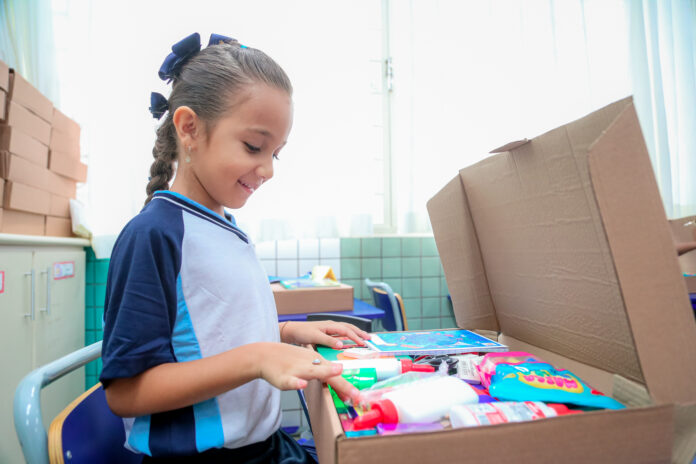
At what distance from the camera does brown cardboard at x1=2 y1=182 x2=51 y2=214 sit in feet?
4.78

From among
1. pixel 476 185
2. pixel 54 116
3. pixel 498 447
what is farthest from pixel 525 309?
pixel 54 116

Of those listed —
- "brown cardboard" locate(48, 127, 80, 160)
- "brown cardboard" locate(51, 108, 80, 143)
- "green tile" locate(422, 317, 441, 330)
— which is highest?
"brown cardboard" locate(51, 108, 80, 143)

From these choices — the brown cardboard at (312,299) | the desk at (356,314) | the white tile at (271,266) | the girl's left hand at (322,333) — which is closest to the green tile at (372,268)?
the white tile at (271,266)

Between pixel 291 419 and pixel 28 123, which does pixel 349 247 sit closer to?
pixel 291 419

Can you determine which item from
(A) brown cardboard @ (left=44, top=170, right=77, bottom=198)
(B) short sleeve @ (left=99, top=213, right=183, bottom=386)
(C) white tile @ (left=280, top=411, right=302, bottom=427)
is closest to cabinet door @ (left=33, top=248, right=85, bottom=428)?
(A) brown cardboard @ (left=44, top=170, right=77, bottom=198)

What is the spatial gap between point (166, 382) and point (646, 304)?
503 mm

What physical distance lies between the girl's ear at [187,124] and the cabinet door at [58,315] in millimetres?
1283

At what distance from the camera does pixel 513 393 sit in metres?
0.43

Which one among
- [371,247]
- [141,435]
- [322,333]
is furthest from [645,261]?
[371,247]

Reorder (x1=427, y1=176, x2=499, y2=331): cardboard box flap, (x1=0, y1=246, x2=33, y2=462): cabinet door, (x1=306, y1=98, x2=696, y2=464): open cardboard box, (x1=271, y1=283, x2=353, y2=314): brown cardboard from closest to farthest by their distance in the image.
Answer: (x1=306, y1=98, x2=696, y2=464): open cardboard box, (x1=427, y1=176, x2=499, y2=331): cardboard box flap, (x1=0, y1=246, x2=33, y2=462): cabinet door, (x1=271, y1=283, x2=353, y2=314): brown cardboard

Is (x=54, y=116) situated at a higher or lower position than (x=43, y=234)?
higher

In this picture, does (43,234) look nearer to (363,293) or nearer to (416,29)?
(363,293)

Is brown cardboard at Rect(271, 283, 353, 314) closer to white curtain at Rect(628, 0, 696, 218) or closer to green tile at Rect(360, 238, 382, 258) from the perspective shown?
green tile at Rect(360, 238, 382, 258)

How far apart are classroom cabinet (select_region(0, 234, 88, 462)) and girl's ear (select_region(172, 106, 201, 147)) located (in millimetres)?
1083
